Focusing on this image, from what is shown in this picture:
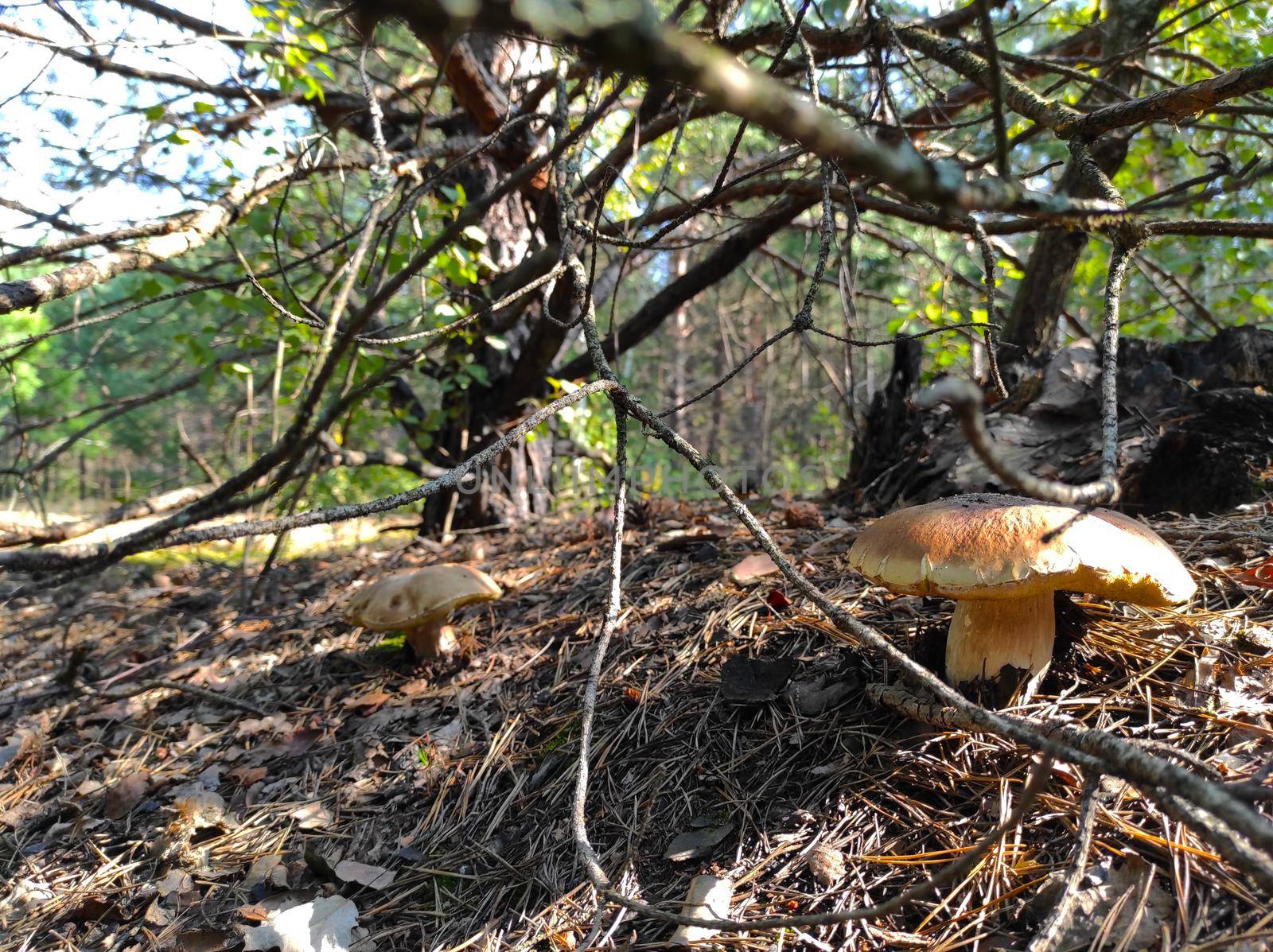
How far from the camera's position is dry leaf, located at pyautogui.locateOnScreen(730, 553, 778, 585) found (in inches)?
98.2

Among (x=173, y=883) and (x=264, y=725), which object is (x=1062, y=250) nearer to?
(x=264, y=725)

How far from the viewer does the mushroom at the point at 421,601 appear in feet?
8.34

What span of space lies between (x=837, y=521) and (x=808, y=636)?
1093 mm

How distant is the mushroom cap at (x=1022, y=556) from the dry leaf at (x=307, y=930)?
1.52 metres

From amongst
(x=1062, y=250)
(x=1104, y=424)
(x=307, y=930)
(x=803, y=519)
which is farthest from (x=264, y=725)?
(x=1062, y=250)

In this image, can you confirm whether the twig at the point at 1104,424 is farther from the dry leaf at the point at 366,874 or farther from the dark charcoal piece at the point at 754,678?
the dry leaf at the point at 366,874

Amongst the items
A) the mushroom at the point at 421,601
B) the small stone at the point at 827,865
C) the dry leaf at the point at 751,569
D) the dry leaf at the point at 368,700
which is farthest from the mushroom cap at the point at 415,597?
the small stone at the point at 827,865

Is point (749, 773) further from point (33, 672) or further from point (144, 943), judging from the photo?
point (33, 672)

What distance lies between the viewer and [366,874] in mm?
1817

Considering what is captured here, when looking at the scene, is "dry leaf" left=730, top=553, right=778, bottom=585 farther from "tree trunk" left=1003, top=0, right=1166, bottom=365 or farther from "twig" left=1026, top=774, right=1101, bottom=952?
"tree trunk" left=1003, top=0, right=1166, bottom=365

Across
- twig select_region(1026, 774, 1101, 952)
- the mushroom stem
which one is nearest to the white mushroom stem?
twig select_region(1026, 774, 1101, 952)

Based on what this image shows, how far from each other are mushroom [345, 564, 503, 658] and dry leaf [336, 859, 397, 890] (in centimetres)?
86

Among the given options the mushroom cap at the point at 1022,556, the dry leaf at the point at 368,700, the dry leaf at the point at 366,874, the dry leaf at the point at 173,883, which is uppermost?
the mushroom cap at the point at 1022,556

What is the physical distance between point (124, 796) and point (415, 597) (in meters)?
1.13
